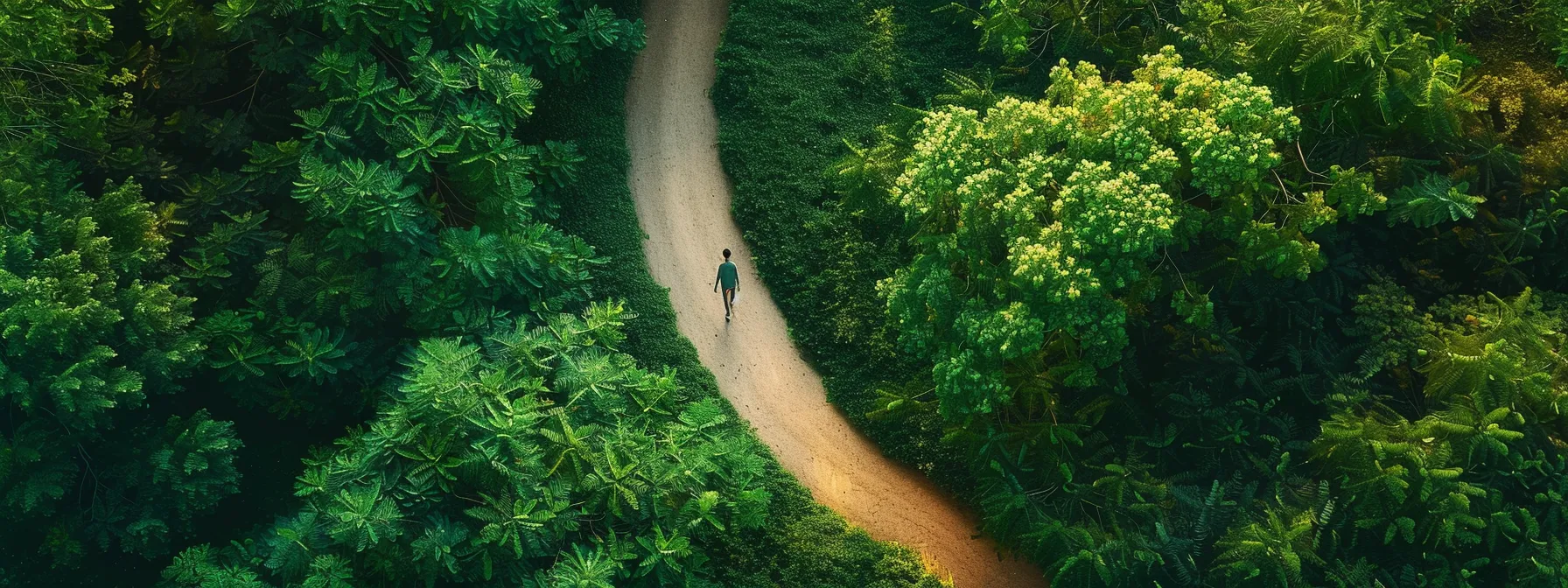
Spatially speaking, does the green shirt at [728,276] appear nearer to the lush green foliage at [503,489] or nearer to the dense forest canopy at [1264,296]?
the dense forest canopy at [1264,296]

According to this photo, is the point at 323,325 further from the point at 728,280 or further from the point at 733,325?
the point at 733,325

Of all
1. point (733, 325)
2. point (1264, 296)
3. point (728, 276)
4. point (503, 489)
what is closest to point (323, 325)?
point (503, 489)

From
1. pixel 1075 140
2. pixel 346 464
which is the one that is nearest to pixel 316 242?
pixel 346 464

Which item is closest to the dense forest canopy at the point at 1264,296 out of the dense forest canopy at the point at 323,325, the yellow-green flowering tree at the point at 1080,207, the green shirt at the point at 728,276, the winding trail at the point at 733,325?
the yellow-green flowering tree at the point at 1080,207

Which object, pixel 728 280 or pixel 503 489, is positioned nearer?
pixel 503 489

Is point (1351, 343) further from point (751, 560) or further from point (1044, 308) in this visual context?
point (751, 560)

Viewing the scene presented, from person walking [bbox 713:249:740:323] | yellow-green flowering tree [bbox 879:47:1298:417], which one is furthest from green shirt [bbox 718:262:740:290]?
yellow-green flowering tree [bbox 879:47:1298:417]
